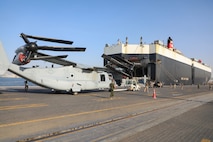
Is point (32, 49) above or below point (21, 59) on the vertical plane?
above

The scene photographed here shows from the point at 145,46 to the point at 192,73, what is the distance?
40211mm

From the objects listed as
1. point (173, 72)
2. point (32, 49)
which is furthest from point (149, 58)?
point (32, 49)

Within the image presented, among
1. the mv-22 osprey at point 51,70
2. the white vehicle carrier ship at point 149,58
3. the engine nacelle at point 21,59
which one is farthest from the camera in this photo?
the white vehicle carrier ship at point 149,58

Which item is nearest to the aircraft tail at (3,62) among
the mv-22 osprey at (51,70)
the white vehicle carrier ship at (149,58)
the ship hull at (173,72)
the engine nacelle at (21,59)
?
the mv-22 osprey at (51,70)

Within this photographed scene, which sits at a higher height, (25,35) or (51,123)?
(25,35)

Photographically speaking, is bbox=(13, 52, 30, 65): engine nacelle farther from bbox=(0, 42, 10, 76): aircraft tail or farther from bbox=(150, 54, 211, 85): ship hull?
bbox=(150, 54, 211, 85): ship hull

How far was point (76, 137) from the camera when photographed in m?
5.94

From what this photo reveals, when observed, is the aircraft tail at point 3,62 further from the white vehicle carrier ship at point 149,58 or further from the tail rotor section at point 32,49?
the white vehicle carrier ship at point 149,58

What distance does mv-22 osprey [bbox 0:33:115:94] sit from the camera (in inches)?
704

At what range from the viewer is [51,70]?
19969mm

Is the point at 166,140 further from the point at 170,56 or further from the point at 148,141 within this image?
the point at 170,56

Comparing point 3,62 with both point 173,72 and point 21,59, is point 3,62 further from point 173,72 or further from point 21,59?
point 173,72

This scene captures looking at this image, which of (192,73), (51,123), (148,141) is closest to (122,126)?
(148,141)

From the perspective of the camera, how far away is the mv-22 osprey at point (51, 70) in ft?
58.6
